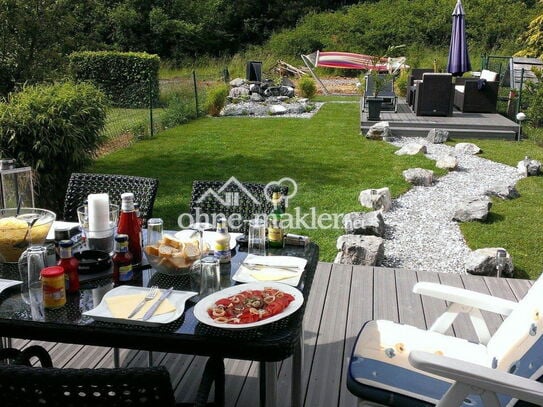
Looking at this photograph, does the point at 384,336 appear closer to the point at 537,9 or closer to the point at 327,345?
Answer: the point at 327,345

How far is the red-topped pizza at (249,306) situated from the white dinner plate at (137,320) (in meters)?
0.10

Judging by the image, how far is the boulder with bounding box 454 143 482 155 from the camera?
7.91 m

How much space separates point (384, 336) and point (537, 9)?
24000mm

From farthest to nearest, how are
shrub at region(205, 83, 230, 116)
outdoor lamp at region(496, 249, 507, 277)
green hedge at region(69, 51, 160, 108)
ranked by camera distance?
Answer: 1. green hedge at region(69, 51, 160, 108)
2. shrub at region(205, 83, 230, 116)
3. outdoor lamp at region(496, 249, 507, 277)

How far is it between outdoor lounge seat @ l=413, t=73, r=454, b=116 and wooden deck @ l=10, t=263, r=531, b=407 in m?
7.23

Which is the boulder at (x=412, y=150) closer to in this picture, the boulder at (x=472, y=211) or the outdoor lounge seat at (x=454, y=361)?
the boulder at (x=472, y=211)

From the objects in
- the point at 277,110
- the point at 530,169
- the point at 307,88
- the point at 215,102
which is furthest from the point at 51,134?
the point at 307,88

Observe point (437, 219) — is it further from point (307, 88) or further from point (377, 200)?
point (307, 88)

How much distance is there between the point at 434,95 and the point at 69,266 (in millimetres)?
9447

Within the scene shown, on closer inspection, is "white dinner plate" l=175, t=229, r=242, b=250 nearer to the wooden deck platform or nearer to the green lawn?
the green lawn

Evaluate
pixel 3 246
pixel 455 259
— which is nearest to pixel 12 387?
pixel 3 246

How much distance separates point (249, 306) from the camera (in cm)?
168

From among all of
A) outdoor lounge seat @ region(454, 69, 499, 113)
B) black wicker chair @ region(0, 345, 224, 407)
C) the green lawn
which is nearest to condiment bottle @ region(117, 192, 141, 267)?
black wicker chair @ region(0, 345, 224, 407)

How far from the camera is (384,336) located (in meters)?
2.09
